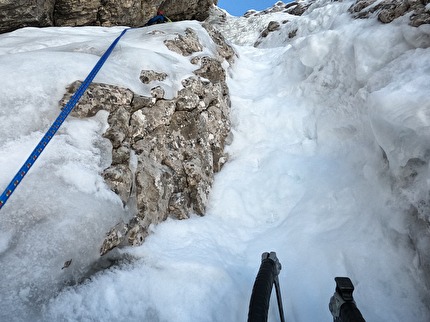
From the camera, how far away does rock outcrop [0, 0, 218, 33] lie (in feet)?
25.8

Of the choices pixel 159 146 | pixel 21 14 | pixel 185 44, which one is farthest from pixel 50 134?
pixel 21 14

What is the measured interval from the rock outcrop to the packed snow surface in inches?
→ 130

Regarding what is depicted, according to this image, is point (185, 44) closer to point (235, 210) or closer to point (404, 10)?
point (235, 210)

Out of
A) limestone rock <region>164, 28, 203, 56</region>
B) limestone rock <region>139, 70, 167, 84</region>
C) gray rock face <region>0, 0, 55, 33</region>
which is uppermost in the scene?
gray rock face <region>0, 0, 55, 33</region>

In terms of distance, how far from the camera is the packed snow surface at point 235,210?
2330 millimetres

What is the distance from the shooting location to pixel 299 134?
5.48 metres

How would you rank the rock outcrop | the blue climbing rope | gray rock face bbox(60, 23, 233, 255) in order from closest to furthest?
the blue climbing rope
gray rock face bbox(60, 23, 233, 255)
the rock outcrop

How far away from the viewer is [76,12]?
10625 mm

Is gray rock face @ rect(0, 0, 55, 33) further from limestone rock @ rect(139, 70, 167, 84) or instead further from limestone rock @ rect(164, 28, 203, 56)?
limestone rock @ rect(139, 70, 167, 84)

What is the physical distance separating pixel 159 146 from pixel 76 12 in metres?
9.80

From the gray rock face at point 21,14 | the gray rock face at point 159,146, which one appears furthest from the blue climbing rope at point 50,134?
the gray rock face at point 21,14

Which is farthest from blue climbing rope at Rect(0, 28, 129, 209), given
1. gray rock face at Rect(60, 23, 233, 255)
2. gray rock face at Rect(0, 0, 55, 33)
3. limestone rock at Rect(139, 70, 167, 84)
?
gray rock face at Rect(0, 0, 55, 33)

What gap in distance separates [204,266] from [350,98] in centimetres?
416

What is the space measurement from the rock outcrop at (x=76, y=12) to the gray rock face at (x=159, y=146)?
245 inches
